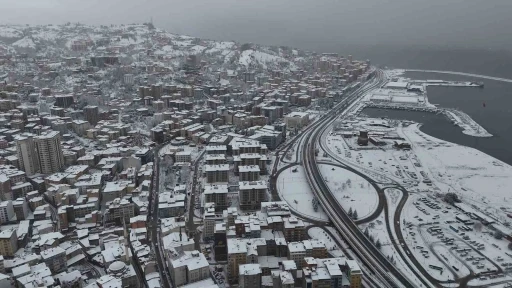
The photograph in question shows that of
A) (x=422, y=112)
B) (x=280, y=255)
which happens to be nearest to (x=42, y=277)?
(x=280, y=255)

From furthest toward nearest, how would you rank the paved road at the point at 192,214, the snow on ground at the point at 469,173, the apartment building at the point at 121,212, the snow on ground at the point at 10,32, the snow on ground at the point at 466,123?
1. the snow on ground at the point at 10,32
2. the snow on ground at the point at 466,123
3. the snow on ground at the point at 469,173
4. the apartment building at the point at 121,212
5. the paved road at the point at 192,214

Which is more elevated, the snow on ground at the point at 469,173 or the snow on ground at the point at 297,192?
the snow on ground at the point at 469,173

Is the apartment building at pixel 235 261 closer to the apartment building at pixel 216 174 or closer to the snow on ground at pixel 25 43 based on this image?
the apartment building at pixel 216 174

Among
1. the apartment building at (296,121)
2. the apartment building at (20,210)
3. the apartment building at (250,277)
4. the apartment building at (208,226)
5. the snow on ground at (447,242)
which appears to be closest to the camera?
the apartment building at (250,277)

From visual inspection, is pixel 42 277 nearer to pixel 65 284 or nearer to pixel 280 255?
pixel 65 284

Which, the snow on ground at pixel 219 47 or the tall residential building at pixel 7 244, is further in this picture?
the snow on ground at pixel 219 47

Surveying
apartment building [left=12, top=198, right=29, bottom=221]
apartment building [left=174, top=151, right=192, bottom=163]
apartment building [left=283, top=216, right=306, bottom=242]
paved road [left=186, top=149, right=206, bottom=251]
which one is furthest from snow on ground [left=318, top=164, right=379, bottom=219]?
apartment building [left=12, top=198, right=29, bottom=221]

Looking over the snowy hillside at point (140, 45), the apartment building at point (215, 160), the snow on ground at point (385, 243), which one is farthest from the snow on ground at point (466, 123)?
the snowy hillside at point (140, 45)
